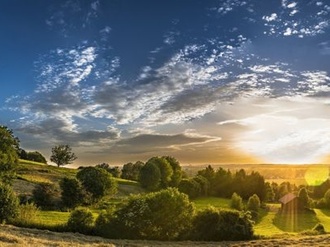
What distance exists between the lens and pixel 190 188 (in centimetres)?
13238

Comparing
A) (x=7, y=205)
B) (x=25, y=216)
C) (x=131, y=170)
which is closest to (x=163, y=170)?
(x=131, y=170)

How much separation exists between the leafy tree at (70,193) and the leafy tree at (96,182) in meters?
5.05

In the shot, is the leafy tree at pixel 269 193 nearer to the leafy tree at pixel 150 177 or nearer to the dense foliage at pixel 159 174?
the dense foliage at pixel 159 174

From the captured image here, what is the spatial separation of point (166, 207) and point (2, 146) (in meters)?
41.3

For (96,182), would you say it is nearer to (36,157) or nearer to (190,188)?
(190,188)

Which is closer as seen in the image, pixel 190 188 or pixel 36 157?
pixel 190 188

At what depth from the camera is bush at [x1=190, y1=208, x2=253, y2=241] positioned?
56438 mm

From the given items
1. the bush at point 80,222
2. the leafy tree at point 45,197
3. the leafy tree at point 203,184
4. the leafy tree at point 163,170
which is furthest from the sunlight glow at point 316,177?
the bush at point 80,222

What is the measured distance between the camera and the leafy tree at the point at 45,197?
A: 282 ft

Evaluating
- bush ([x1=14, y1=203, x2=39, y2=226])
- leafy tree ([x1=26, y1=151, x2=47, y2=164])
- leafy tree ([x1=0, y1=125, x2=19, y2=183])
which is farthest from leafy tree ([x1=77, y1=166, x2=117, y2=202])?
leafy tree ([x1=26, y1=151, x2=47, y2=164])

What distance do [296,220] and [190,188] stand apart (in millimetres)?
35795

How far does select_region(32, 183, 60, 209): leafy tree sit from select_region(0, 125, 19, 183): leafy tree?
5.82 meters

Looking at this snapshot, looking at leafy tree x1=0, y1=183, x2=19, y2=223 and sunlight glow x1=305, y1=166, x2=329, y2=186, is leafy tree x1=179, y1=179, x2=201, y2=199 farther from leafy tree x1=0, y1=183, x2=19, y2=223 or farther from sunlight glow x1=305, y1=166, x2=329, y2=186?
leafy tree x1=0, y1=183, x2=19, y2=223

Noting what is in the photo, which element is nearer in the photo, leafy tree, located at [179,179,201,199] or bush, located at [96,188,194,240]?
bush, located at [96,188,194,240]
